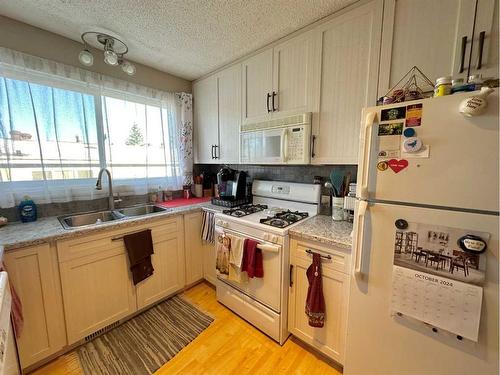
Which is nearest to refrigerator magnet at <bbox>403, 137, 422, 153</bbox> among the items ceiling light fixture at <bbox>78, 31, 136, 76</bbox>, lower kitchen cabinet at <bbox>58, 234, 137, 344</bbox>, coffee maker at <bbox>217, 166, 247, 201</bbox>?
coffee maker at <bbox>217, 166, 247, 201</bbox>

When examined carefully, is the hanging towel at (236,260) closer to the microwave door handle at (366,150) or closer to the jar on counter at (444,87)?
the microwave door handle at (366,150)

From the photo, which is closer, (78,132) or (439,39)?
(439,39)

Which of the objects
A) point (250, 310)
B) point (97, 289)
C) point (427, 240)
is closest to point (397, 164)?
point (427, 240)

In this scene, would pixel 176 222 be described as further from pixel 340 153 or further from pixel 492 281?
pixel 492 281

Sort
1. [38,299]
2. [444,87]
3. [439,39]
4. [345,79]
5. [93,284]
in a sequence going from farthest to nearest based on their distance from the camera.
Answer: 1. [93,284]
2. [345,79]
3. [38,299]
4. [439,39]
5. [444,87]

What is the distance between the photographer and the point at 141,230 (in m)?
1.80

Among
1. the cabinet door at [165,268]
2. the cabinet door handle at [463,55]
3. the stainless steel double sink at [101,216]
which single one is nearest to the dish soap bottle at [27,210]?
the stainless steel double sink at [101,216]

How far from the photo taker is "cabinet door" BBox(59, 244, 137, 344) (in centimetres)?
147

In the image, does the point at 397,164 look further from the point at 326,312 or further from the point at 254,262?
the point at 254,262

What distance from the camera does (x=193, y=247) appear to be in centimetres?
224

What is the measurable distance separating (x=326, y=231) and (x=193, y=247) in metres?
1.46

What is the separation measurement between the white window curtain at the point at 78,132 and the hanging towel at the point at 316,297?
77.6 inches

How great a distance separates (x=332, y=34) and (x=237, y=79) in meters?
0.97

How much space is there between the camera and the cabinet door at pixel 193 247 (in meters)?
2.17
